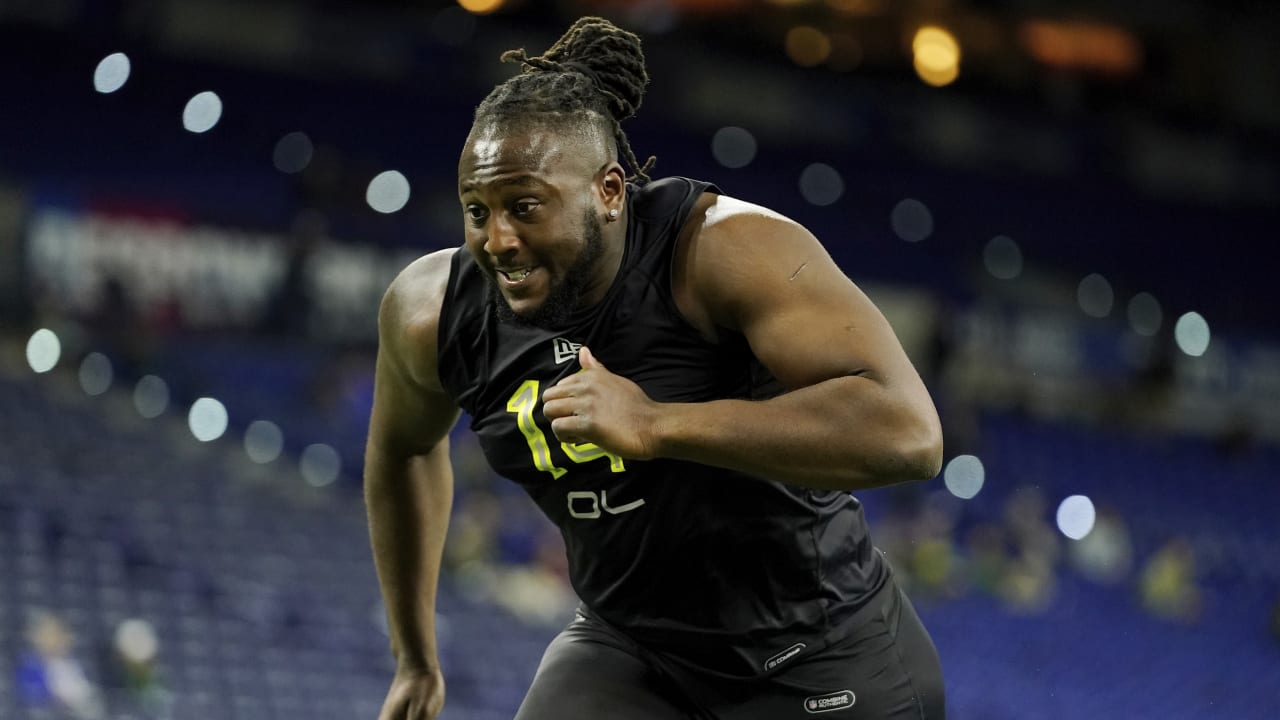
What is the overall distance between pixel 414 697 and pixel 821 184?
1825 centimetres

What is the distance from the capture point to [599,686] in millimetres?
2996

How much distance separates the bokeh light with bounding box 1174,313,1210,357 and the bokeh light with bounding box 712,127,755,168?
6973mm

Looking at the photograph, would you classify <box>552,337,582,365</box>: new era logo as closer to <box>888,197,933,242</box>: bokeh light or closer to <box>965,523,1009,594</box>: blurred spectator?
<box>965,523,1009,594</box>: blurred spectator

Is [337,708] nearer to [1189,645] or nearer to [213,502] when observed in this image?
[213,502]

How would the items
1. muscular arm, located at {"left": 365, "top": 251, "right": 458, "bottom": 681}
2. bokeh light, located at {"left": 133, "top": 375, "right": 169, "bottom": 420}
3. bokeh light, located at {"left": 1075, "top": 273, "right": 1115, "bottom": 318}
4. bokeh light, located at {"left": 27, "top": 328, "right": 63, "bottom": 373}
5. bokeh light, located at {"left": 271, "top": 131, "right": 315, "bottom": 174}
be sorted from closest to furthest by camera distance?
1. muscular arm, located at {"left": 365, "top": 251, "right": 458, "bottom": 681}
2. bokeh light, located at {"left": 27, "top": 328, "right": 63, "bottom": 373}
3. bokeh light, located at {"left": 133, "top": 375, "right": 169, "bottom": 420}
4. bokeh light, located at {"left": 271, "top": 131, "right": 315, "bottom": 174}
5. bokeh light, located at {"left": 1075, "top": 273, "right": 1115, "bottom": 318}

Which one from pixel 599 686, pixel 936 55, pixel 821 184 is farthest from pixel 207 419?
pixel 936 55

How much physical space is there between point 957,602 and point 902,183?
27.8 ft

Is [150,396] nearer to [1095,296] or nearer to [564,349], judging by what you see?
[564,349]

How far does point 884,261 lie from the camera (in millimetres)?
21156

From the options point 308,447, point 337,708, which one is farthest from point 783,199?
point 337,708

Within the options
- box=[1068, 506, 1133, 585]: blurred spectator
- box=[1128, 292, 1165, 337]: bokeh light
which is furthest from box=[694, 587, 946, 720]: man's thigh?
box=[1128, 292, 1165, 337]: bokeh light

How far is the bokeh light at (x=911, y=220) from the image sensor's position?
846 inches

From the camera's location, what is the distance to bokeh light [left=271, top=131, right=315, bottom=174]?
17562 mm

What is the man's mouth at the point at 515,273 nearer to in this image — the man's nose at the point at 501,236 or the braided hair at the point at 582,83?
the man's nose at the point at 501,236
